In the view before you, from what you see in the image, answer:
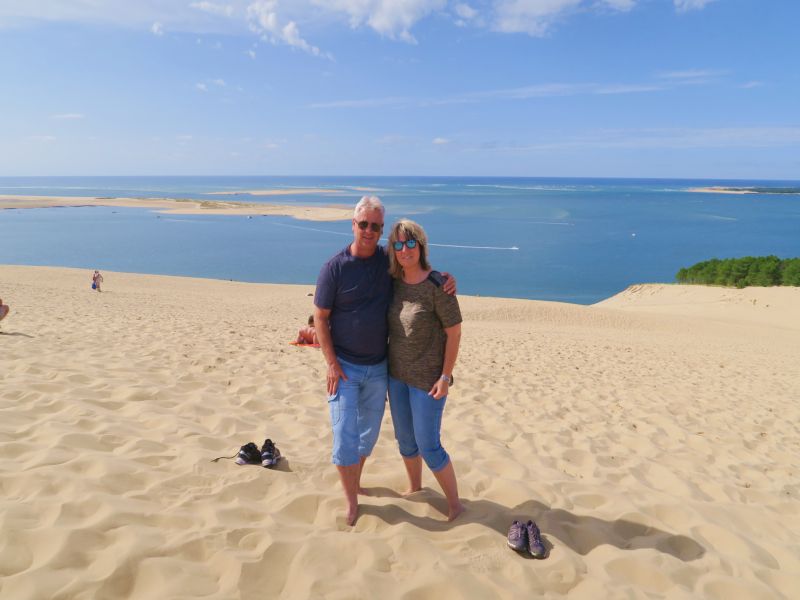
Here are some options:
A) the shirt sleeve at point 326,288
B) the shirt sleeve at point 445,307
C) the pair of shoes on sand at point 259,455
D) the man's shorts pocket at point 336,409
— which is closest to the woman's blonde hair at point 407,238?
the shirt sleeve at point 445,307

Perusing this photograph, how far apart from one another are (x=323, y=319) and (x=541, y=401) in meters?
4.02

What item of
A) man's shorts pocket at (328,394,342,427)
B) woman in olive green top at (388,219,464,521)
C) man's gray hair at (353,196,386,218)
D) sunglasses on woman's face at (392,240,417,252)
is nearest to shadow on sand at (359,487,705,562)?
woman in olive green top at (388,219,464,521)

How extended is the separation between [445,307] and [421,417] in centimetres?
68

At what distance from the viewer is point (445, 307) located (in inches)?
Answer: 119

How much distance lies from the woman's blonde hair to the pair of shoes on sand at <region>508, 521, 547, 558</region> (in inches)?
63.9

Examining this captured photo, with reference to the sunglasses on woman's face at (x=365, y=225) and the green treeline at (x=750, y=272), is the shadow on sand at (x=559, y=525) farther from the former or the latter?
the green treeline at (x=750, y=272)

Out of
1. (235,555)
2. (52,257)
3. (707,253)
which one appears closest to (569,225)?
(707,253)

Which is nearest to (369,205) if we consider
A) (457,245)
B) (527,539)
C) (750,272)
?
(527,539)

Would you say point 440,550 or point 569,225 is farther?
point 569,225

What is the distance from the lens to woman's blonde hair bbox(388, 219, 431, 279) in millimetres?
2990

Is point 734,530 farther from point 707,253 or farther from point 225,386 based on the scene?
point 707,253

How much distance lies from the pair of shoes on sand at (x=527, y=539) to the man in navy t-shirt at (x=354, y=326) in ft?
3.10

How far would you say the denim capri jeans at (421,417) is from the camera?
3.12m

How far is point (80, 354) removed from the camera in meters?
6.31
